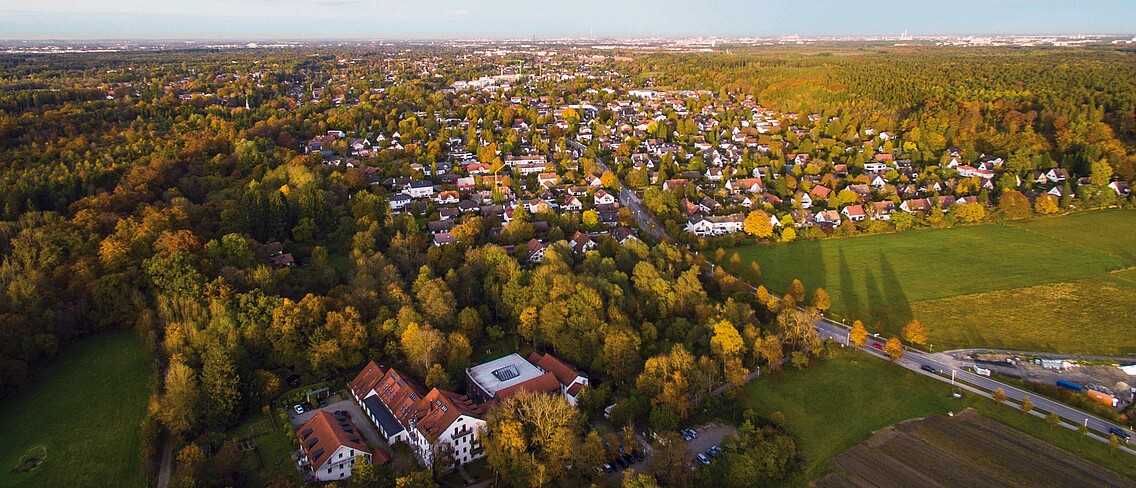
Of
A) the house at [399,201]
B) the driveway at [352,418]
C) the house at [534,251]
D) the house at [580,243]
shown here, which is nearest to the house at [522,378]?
the driveway at [352,418]

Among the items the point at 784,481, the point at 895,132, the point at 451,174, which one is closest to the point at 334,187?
the point at 451,174

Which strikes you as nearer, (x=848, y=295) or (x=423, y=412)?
(x=423, y=412)

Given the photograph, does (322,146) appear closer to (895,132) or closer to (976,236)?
(976,236)

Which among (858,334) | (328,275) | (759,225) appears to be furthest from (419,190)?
(858,334)

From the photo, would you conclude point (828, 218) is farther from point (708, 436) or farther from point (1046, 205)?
point (708, 436)

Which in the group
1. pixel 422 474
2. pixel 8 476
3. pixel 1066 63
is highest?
pixel 1066 63

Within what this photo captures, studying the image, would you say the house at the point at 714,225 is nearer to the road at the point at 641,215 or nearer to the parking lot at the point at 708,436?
the road at the point at 641,215
